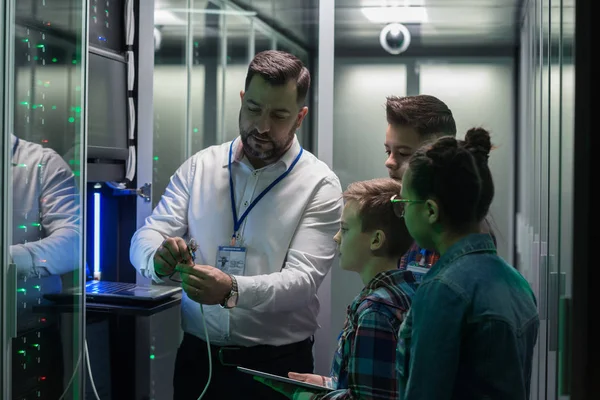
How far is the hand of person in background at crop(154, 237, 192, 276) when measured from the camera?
239 cm

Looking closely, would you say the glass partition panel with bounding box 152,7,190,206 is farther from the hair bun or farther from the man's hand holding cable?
the hair bun

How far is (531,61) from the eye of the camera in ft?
11.0

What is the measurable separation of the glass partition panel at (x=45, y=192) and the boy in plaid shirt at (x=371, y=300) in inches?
26.6

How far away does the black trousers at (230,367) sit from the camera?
2.57 metres

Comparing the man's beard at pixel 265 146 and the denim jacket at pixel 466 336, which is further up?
the man's beard at pixel 265 146

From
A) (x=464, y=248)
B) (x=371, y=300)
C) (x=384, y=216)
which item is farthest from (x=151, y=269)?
(x=464, y=248)

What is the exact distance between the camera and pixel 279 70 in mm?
2637

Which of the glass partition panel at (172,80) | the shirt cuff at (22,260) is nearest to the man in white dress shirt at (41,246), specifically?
the shirt cuff at (22,260)

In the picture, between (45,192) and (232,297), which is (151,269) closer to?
(232,297)

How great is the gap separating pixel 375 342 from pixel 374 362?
42mm

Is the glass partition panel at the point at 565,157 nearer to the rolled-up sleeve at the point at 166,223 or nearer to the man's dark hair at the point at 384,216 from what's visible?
the man's dark hair at the point at 384,216

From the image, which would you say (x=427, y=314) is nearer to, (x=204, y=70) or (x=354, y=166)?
(x=354, y=166)

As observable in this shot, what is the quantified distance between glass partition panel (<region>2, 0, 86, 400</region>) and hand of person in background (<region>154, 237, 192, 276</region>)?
0.32 meters

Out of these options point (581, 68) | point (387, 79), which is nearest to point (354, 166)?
point (387, 79)
